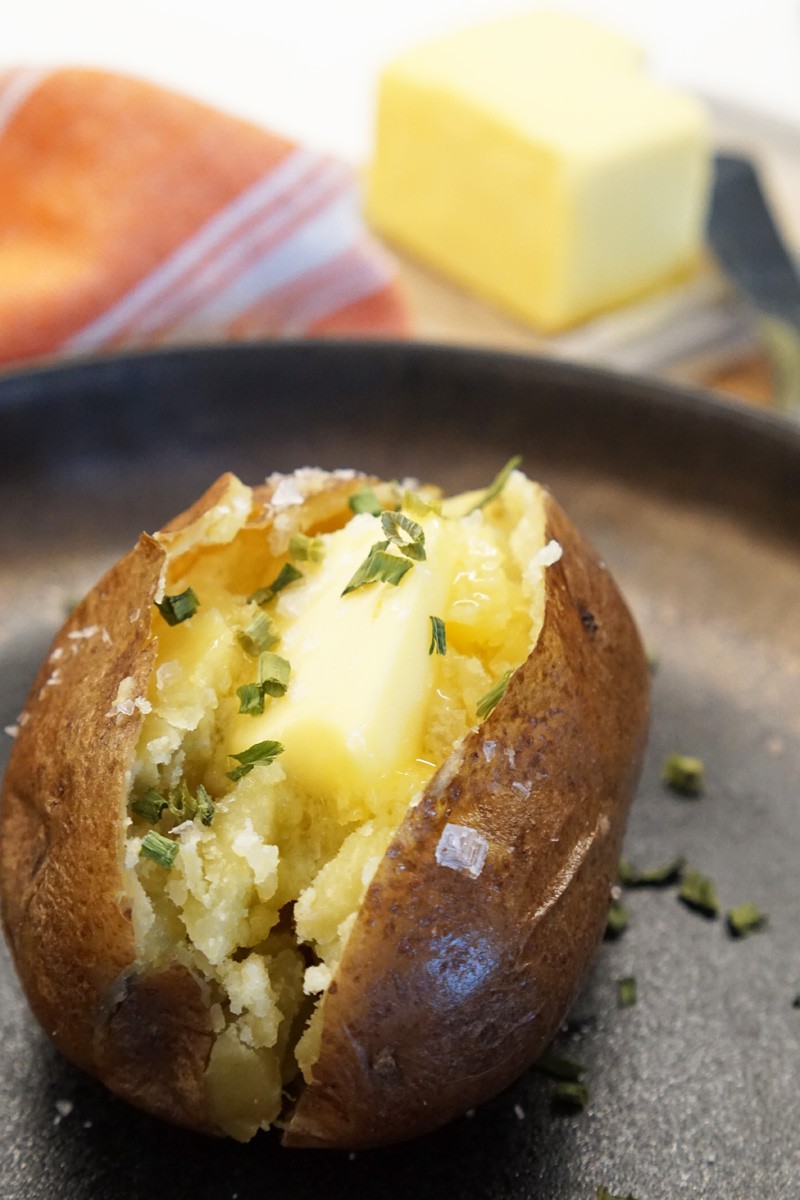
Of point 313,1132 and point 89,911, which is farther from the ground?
point 89,911

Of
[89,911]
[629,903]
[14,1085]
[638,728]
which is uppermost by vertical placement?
[89,911]

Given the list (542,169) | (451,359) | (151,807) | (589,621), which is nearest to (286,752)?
(151,807)

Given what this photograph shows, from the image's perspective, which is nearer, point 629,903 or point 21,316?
point 629,903

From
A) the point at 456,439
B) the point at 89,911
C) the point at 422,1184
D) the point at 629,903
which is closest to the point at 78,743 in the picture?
the point at 89,911

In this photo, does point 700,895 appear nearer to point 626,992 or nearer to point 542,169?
point 626,992

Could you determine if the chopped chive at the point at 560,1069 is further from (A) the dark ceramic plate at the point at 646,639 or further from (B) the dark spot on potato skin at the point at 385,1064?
(B) the dark spot on potato skin at the point at 385,1064

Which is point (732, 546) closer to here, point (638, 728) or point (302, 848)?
point (638, 728)

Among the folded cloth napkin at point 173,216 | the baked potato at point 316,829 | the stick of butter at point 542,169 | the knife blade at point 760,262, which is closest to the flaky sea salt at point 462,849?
the baked potato at point 316,829
